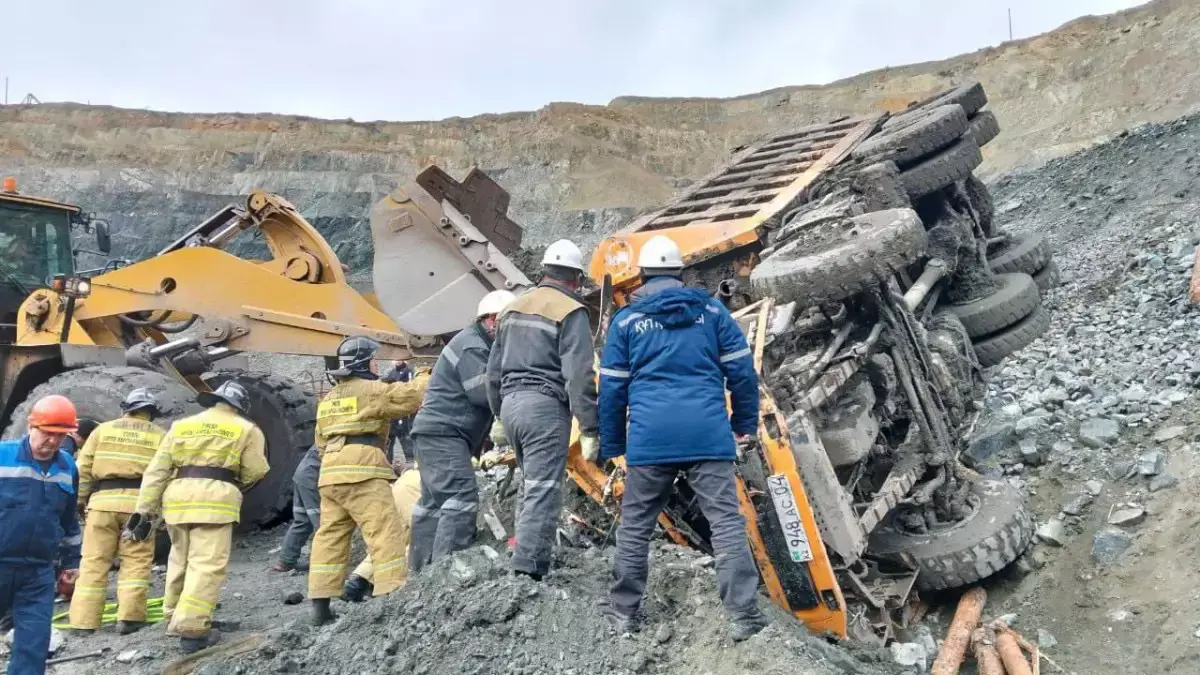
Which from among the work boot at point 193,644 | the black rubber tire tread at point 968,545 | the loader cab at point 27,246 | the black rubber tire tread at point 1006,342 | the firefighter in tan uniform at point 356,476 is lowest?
the black rubber tire tread at point 968,545

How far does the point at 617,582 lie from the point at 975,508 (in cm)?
203

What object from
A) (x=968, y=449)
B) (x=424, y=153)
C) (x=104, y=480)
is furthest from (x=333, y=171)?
(x=968, y=449)

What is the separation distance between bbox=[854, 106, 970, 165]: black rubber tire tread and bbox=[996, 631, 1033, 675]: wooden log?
134 inches

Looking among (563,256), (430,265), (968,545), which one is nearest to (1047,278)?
(968,545)

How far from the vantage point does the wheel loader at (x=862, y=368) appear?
3404 millimetres

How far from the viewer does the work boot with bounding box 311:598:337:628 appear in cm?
427

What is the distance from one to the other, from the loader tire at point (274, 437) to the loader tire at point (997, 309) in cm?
480

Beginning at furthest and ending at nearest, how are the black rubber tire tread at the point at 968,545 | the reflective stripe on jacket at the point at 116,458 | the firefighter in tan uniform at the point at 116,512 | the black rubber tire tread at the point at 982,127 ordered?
1. the black rubber tire tread at the point at 982,127
2. the reflective stripe on jacket at the point at 116,458
3. the firefighter in tan uniform at the point at 116,512
4. the black rubber tire tread at the point at 968,545

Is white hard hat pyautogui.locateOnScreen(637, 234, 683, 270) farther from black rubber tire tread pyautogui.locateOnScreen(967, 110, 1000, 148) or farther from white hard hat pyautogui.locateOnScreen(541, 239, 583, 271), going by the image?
black rubber tire tread pyautogui.locateOnScreen(967, 110, 1000, 148)

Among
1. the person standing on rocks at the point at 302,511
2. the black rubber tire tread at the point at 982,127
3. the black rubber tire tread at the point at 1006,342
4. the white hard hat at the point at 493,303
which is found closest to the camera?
the white hard hat at the point at 493,303

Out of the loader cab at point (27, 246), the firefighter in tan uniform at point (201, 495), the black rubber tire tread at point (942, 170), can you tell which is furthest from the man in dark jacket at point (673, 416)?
the loader cab at point (27, 246)

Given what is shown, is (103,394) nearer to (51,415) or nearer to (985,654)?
(51,415)

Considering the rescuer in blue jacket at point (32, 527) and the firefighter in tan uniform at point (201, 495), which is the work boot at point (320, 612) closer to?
the firefighter in tan uniform at point (201, 495)

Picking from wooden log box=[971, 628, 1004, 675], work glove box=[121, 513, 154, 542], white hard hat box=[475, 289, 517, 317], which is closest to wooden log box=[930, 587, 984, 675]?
wooden log box=[971, 628, 1004, 675]
